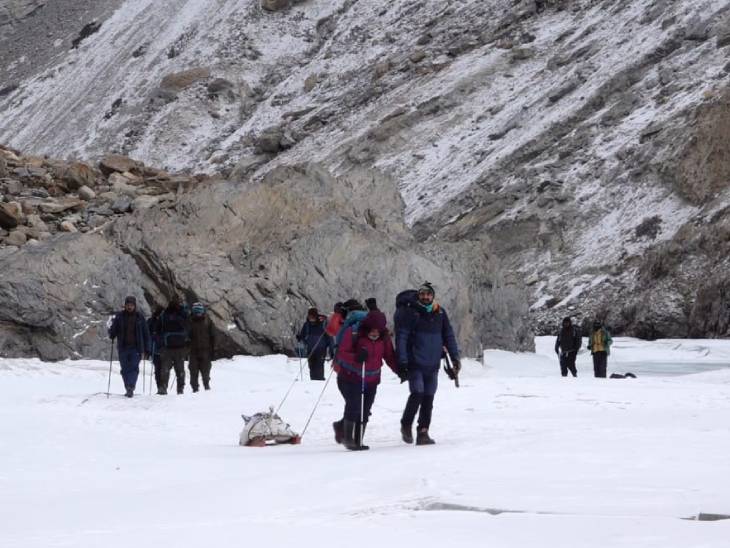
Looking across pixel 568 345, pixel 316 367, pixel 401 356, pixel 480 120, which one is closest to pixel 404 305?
pixel 401 356

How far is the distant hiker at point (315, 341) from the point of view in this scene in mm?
14445

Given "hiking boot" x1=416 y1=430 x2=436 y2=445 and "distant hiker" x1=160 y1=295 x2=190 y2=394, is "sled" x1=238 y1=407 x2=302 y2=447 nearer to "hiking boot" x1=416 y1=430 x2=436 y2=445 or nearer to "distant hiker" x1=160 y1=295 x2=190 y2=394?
"hiking boot" x1=416 y1=430 x2=436 y2=445

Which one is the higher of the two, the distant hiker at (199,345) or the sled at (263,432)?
the distant hiker at (199,345)

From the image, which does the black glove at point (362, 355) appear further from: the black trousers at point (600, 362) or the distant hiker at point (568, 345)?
the distant hiker at point (568, 345)

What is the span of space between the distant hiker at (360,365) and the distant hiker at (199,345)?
5.05m

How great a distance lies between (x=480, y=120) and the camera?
40.4 metres

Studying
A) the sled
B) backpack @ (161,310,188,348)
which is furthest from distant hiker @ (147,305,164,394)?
the sled

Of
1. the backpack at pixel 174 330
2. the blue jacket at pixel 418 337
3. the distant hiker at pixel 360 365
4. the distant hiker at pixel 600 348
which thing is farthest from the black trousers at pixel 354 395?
the distant hiker at pixel 600 348

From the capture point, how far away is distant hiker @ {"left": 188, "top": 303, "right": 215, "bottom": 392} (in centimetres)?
1335

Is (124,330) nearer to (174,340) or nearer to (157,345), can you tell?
(174,340)

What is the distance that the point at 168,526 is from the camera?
4781 mm

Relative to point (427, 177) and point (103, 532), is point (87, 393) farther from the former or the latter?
point (427, 177)

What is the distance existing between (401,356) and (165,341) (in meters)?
5.60

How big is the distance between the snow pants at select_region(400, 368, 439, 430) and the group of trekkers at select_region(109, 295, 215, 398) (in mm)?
5105
